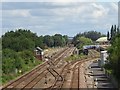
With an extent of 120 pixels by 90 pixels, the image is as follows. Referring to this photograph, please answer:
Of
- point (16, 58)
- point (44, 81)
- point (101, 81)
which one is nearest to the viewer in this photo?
point (101, 81)

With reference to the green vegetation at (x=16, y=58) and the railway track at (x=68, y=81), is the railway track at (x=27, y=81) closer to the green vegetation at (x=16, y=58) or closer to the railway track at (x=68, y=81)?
the green vegetation at (x=16, y=58)

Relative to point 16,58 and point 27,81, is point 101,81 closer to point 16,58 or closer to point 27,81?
point 27,81

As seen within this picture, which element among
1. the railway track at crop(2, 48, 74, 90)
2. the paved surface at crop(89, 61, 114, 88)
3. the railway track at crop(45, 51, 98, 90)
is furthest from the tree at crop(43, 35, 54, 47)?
the paved surface at crop(89, 61, 114, 88)

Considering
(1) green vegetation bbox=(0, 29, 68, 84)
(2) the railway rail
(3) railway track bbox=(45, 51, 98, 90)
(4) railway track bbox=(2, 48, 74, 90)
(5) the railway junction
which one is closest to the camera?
(5) the railway junction

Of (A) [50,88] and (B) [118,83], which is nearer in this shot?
(B) [118,83]

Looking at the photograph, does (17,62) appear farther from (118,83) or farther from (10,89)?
(118,83)

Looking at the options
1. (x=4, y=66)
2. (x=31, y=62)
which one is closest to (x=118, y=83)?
(x=4, y=66)

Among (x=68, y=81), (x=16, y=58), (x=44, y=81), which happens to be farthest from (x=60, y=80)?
(x=16, y=58)

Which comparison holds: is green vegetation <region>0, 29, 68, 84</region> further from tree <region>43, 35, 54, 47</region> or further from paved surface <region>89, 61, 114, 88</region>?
tree <region>43, 35, 54, 47</region>

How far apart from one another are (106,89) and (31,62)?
3719 centimetres

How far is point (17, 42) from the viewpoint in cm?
8050

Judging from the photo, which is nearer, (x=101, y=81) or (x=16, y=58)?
(x=101, y=81)

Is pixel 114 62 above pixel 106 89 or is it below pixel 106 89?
above

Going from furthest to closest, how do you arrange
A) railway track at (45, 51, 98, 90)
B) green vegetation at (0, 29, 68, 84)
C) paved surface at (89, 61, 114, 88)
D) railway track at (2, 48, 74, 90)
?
green vegetation at (0, 29, 68, 84), railway track at (2, 48, 74, 90), railway track at (45, 51, 98, 90), paved surface at (89, 61, 114, 88)
